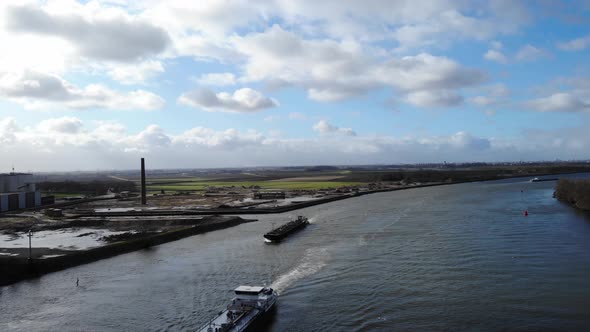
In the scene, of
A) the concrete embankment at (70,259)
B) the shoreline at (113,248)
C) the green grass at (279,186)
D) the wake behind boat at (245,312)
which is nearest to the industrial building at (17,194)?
the shoreline at (113,248)

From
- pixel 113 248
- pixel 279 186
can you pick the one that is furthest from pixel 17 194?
pixel 279 186

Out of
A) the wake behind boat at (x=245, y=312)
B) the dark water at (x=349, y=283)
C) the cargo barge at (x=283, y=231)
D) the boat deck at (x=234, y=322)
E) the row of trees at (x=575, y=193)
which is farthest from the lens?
the row of trees at (x=575, y=193)

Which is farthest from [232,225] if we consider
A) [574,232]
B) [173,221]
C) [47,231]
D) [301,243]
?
[574,232]

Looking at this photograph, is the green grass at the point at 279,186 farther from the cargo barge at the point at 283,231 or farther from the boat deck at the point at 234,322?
the boat deck at the point at 234,322

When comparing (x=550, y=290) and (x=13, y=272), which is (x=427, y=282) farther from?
(x=13, y=272)

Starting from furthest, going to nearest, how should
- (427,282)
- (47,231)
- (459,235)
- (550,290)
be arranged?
(47,231), (459,235), (427,282), (550,290)
